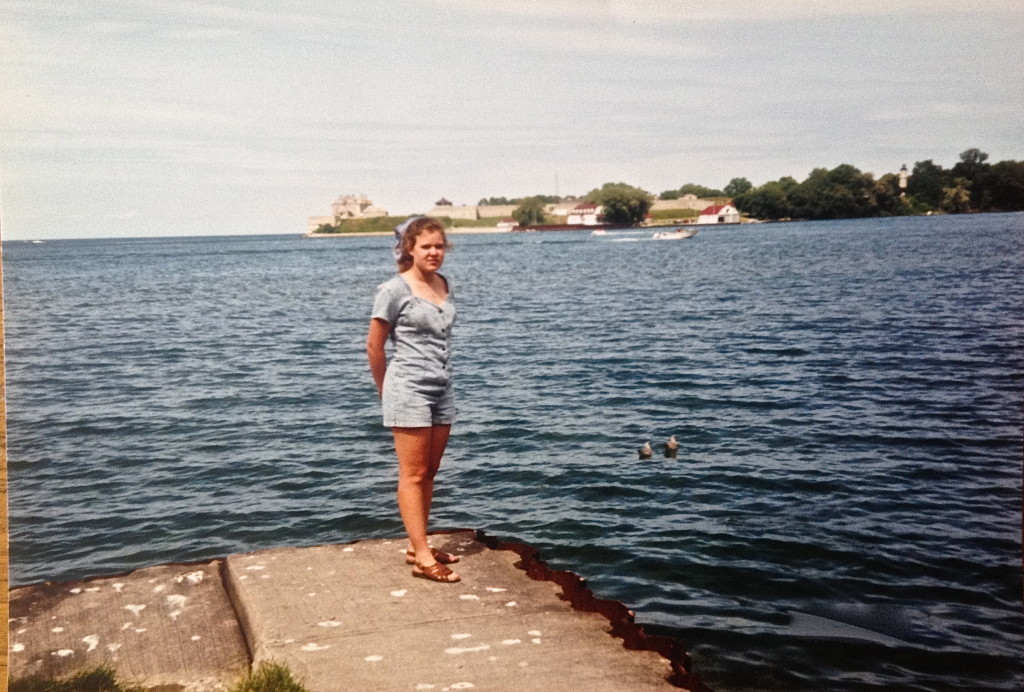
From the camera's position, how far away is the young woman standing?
15.6 feet

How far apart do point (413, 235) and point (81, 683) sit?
102 inches

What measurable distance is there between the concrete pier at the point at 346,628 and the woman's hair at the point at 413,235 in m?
1.70

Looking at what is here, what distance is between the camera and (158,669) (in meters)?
4.13

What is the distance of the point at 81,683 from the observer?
12.7 ft

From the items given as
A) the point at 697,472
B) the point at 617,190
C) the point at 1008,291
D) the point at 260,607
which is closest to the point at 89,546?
the point at 260,607

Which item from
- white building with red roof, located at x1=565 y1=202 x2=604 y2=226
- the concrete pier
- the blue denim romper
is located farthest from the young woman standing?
white building with red roof, located at x1=565 y1=202 x2=604 y2=226

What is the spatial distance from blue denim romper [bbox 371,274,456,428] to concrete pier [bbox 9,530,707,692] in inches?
36.4

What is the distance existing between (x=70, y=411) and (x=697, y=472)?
11.7m

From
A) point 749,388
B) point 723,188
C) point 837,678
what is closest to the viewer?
point 837,678

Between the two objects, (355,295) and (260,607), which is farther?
(355,295)

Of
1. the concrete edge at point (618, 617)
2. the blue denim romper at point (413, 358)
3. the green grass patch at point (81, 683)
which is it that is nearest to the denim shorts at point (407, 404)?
the blue denim romper at point (413, 358)

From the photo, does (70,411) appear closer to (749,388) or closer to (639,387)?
(639,387)

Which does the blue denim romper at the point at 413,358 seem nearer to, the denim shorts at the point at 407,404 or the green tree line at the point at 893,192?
the denim shorts at the point at 407,404

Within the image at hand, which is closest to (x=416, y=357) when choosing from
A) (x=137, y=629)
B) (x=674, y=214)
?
(x=137, y=629)
